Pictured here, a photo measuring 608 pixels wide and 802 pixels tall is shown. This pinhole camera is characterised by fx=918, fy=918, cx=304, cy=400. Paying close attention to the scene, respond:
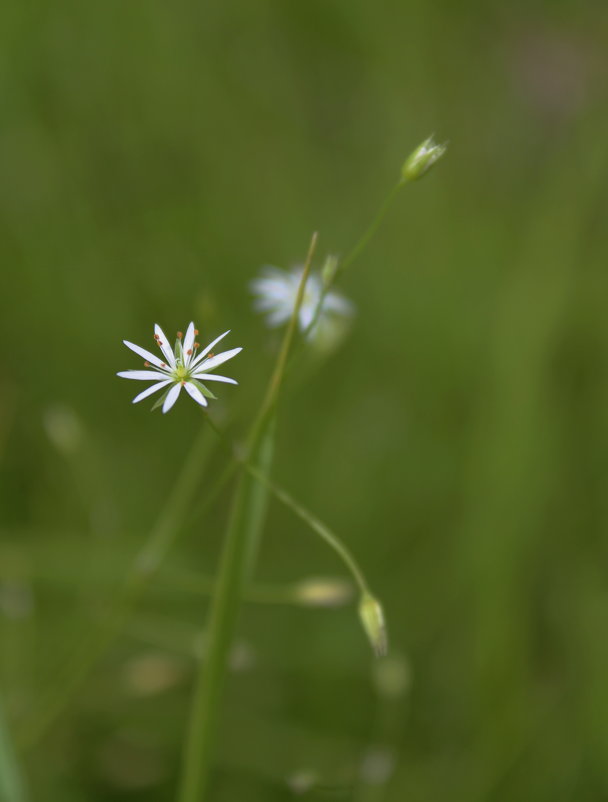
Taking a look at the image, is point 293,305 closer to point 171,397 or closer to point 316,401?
point 171,397

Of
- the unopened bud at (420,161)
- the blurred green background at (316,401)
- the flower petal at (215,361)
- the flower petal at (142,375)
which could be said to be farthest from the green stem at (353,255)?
the blurred green background at (316,401)

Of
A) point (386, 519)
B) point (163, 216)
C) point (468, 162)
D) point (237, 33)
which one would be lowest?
point (386, 519)

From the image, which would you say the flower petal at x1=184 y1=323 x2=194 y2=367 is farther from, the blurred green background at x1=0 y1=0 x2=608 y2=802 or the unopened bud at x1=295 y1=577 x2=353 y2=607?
the blurred green background at x1=0 y1=0 x2=608 y2=802

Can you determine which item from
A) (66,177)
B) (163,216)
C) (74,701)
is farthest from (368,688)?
(66,177)

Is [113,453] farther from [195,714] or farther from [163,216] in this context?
[195,714]

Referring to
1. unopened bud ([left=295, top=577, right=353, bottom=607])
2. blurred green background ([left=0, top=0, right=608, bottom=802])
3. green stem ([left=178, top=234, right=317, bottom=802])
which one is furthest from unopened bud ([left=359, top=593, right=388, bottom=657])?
blurred green background ([left=0, top=0, right=608, bottom=802])

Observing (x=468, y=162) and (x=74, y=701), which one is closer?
(x=74, y=701)

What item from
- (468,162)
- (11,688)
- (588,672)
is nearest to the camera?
(11,688)
